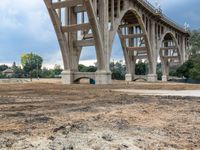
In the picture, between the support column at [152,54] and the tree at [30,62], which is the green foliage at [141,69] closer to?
the support column at [152,54]

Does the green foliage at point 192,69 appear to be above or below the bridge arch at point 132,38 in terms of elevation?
below

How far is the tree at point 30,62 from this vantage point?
150 metres

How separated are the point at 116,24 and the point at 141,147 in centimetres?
4730

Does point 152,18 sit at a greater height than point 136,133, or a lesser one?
greater

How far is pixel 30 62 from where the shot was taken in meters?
152

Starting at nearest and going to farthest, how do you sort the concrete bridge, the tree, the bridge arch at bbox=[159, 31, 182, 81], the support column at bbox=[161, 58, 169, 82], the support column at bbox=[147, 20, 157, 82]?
the concrete bridge < the support column at bbox=[147, 20, 157, 82] < the bridge arch at bbox=[159, 31, 182, 81] < the support column at bbox=[161, 58, 169, 82] < the tree

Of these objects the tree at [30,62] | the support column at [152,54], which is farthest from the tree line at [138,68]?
the support column at [152,54]

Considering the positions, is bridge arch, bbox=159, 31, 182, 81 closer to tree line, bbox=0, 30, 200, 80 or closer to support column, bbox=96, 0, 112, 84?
tree line, bbox=0, 30, 200, 80

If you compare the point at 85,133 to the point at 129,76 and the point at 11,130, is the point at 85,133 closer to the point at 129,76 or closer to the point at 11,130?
the point at 11,130

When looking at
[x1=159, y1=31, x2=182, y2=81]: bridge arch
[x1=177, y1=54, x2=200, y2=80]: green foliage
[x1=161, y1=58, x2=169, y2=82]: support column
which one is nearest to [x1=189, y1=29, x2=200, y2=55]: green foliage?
[x1=177, y1=54, x2=200, y2=80]: green foliage

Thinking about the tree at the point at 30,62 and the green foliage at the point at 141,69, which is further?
the tree at the point at 30,62

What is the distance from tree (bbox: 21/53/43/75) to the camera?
492 ft

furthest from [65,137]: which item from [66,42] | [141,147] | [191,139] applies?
[66,42]

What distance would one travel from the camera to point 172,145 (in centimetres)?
652
